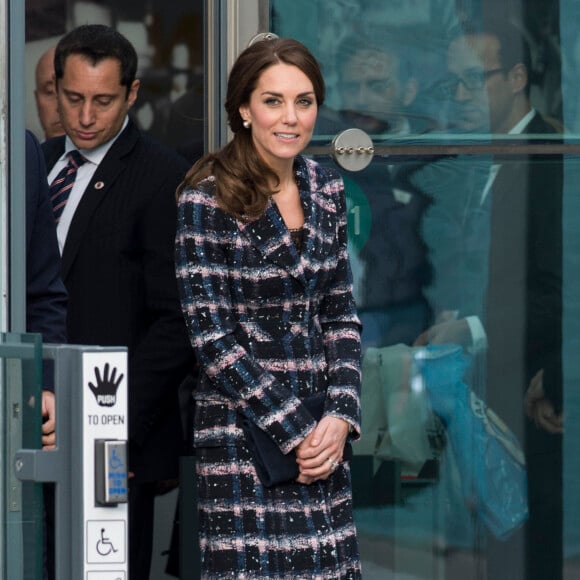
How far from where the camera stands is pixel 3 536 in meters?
3.21

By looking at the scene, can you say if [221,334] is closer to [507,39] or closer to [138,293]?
[138,293]

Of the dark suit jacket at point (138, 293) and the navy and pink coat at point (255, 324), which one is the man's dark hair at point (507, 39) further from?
the navy and pink coat at point (255, 324)

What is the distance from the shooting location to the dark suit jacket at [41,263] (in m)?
3.99

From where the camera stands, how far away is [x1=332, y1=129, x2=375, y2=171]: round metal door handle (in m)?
4.98

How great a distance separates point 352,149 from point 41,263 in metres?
1.29

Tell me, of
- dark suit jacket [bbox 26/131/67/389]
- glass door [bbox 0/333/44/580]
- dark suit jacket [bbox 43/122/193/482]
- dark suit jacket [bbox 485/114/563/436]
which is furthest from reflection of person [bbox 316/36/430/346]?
glass door [bbox 0/333/44/580]

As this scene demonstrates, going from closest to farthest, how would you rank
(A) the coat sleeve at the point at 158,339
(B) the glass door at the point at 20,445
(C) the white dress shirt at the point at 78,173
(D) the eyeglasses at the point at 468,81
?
1. (B) the glass door at the point at 20,445
2. (A) the coat sleeve at the point at 158,339
3. (C) the white dress shirt at the point at 78,173
4. (D) the eyeglasses at the point at 468,81

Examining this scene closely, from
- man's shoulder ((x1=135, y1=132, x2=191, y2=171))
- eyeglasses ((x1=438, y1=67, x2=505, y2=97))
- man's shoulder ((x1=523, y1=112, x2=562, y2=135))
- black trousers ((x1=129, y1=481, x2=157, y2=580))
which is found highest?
eyeglasses ((x1=438, y1=67, x2=505, y2=97))

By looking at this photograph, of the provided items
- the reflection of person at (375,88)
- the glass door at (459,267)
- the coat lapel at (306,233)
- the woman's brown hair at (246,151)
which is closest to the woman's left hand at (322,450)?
the coat lapel at (306,233)

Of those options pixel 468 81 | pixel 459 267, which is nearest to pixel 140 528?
pixel 459 267

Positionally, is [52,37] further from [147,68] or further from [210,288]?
[210,288]

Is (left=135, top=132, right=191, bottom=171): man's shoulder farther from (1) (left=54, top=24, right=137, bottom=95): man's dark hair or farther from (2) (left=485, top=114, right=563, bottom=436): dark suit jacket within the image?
(2) (left=485, top=114, right=563, bottom=436): dark suit jacket

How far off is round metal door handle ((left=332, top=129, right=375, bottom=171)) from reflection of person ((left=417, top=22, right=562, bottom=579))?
11.3 inches

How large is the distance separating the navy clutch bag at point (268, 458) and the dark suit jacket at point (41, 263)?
0.51 metres
